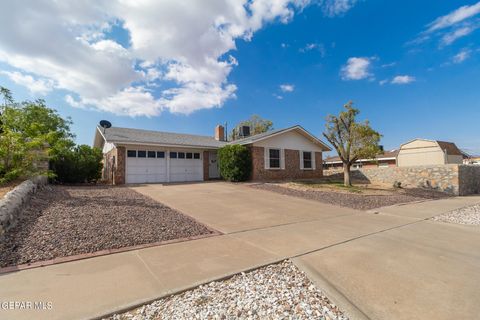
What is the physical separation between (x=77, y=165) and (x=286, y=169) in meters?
13.6

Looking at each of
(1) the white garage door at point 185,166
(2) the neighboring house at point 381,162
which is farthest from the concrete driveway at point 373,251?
(2) the neighboring house at point 381,162

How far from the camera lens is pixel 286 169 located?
17531 millimetres

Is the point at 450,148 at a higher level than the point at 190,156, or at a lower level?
higher

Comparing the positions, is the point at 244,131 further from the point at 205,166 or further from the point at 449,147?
the point at 449,147

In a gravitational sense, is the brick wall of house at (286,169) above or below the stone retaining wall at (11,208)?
above

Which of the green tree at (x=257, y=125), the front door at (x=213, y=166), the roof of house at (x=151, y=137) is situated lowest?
the front door at (x=213, y=166)

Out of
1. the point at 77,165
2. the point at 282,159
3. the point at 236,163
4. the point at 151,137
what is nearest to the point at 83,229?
the point at 236,163

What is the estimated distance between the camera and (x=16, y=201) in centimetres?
509

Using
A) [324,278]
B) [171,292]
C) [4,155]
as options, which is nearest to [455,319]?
[324,278]

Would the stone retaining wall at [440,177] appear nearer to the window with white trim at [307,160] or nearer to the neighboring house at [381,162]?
the window with white trim at [307,160]

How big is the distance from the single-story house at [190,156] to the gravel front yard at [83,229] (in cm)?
723

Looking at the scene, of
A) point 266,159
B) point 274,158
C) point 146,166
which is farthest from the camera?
point 274,158

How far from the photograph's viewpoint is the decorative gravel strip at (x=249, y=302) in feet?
7.82

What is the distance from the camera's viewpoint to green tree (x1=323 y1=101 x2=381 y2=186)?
14.0 meters
